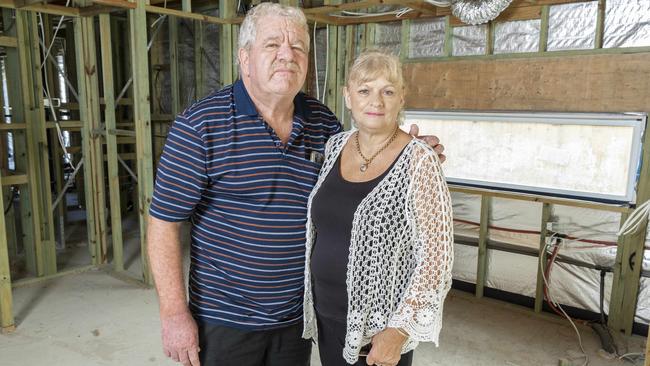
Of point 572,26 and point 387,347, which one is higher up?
point 572,26

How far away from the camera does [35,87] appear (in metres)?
3.71

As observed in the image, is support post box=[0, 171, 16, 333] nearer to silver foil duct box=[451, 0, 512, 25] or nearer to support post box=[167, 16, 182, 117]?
support post box=[167, 16, 182, 117]

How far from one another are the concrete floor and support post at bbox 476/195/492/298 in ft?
0.40

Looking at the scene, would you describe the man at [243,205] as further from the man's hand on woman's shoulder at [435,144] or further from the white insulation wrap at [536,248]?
the white insulation wrap at [536,248]

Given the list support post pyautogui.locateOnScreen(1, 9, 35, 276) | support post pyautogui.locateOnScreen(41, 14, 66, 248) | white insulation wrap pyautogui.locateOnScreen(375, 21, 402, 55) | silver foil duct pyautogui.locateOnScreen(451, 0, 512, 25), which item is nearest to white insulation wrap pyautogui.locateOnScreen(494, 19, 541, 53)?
silver foil duct pyautogui.locateOnScreen(451, 0, 512, 25)

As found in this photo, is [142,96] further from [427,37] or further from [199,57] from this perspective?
[199,57]

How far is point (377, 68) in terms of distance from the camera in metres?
1.34

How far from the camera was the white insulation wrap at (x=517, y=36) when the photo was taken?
3.29 meters

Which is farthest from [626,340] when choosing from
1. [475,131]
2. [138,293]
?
[138,293]

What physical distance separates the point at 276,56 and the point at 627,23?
8.58 ft

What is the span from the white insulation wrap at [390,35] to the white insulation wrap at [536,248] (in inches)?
50.2

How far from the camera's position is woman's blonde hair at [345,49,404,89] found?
1.34m

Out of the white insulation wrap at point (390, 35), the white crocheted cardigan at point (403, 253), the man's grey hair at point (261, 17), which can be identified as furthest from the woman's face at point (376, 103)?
the white insulation wrap at point (390, 35)

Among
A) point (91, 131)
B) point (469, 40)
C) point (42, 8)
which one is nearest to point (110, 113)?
point (91, 131)
